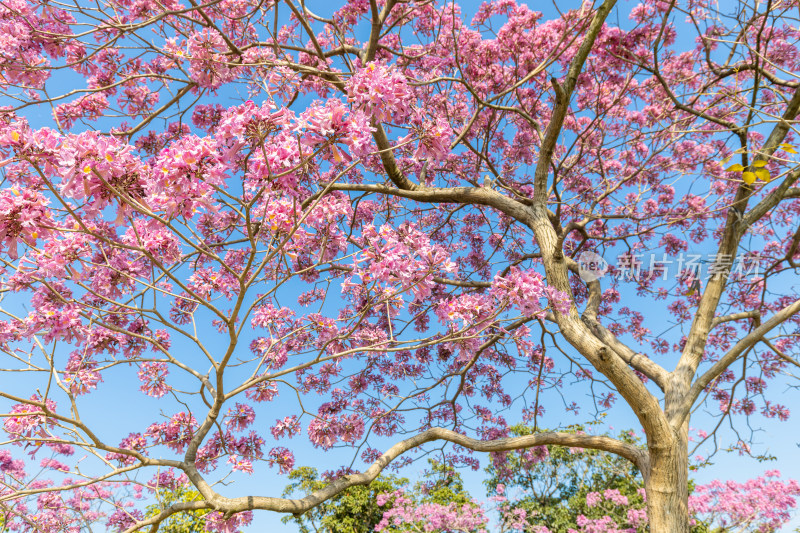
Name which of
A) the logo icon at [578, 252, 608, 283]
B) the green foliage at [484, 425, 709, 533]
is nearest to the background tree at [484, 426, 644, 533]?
the green foliage at [484, 425, 709, 533]

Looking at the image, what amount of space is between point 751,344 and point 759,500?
310 centimetres

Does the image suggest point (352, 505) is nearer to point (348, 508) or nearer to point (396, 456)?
point (348, 508)

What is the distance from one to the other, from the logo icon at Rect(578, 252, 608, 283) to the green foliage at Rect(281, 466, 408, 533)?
8.19 meters

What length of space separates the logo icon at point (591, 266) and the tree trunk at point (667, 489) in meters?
2.02

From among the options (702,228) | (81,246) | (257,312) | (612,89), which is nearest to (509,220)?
(612,89)

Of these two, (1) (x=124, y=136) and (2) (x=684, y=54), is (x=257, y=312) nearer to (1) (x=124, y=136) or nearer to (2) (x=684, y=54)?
(1) (x=124, y=136)

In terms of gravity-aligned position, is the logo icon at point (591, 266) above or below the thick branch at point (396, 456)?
above

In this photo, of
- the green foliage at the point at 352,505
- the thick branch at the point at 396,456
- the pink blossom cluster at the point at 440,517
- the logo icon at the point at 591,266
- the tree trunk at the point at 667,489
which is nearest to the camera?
the thick branch at the point at 396,456

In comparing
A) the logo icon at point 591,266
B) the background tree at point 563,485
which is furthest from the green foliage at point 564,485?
the logo icon at point 591,266

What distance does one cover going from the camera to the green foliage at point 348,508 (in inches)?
473

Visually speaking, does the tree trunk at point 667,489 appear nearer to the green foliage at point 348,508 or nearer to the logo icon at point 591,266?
the logo icon at point 591,266

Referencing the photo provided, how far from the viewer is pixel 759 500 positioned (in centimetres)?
611

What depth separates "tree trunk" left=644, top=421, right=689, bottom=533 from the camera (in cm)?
375

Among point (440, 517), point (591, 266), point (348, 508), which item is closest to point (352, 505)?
point (348, 508)
